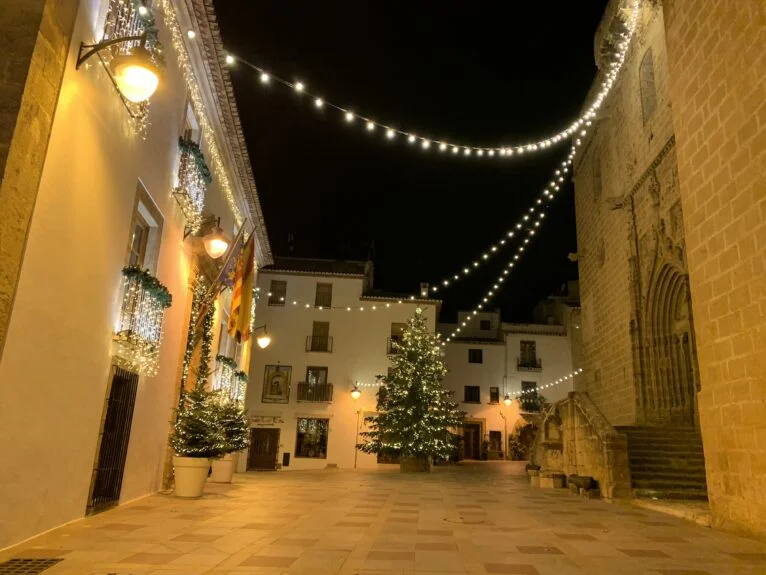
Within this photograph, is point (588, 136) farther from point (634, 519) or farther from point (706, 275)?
point (634, 519)

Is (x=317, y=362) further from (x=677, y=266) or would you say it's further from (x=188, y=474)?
(x=188, y=474)

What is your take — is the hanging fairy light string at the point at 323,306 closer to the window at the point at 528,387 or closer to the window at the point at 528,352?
the window at the point at 528,352

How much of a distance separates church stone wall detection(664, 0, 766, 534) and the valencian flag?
864cm

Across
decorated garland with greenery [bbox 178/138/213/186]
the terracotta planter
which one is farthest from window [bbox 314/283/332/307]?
decorated garland with greenery [bbox 178/138/213/186]

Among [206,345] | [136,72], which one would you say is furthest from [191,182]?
[136,72]

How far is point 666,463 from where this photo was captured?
37.0ft

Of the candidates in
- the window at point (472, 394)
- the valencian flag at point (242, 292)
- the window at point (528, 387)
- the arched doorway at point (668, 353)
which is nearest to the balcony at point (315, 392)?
the window at point (472, 394)

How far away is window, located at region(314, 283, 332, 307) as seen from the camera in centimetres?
2914

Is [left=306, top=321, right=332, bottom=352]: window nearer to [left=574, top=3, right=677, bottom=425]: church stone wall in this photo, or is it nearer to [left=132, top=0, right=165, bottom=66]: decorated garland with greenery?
[left=574, top=3, right=677, bottom=425]: church stone wall

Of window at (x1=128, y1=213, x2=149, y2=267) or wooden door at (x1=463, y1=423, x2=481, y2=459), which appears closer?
window at (x1=128, y1=213, x2=149, y2=267)

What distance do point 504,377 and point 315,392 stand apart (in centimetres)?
1374

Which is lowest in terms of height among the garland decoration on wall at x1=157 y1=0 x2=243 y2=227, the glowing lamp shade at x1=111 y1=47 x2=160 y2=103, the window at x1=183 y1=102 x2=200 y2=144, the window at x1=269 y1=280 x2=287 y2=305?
the glowing lamp shade at x1=111 y1=47 x2=160 y2=103

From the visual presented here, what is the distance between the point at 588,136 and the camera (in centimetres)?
1920

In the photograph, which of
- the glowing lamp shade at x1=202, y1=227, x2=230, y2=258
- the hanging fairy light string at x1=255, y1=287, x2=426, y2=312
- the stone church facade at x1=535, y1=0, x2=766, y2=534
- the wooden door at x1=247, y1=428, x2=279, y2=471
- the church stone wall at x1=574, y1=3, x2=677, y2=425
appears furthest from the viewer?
the hanging fairy light string at x1=255, y1=287, x2=426, y2=312
